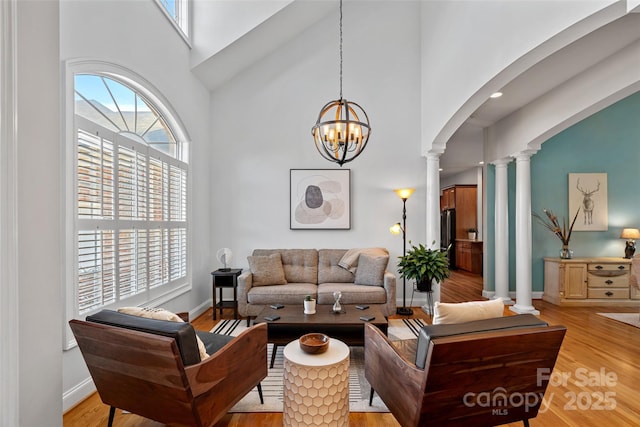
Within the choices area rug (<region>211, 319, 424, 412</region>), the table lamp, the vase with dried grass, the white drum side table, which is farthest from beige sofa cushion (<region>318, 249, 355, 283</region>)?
the table lamp

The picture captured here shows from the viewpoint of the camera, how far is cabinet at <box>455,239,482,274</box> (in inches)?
319

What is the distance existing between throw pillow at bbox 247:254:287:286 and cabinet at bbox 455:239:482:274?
5616 mm

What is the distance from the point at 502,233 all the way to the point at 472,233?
3.33m

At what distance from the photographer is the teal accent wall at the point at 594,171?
215 inches

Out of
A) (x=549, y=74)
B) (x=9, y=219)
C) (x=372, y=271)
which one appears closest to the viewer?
(x=9, y=219)

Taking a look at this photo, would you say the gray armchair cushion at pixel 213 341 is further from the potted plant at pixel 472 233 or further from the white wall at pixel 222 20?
the potted plant at pixel 472 233

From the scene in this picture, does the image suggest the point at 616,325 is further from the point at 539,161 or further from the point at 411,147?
the point at 411,147

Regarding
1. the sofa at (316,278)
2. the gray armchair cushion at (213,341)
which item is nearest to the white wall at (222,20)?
the sofa at (316,278)

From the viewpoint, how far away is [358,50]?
17.0 feet

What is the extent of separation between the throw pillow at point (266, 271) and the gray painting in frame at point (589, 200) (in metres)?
4.98

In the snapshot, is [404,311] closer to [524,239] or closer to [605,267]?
[524,239]

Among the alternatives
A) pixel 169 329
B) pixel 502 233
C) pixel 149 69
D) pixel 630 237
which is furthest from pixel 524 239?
pixel 149 69

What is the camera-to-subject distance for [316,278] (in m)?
4.80

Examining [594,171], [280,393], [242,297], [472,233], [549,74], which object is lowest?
[280,393]
